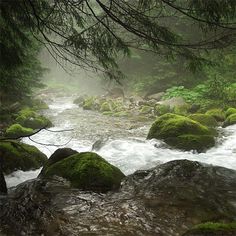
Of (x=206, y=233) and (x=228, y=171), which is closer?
(x=206, y=233)

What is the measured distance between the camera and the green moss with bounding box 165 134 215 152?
980 centimetres

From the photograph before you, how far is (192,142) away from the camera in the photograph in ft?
32.4

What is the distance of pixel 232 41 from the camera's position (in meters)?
5.34

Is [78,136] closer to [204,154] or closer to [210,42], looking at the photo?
[204,154]

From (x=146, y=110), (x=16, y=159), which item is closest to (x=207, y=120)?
(x=146, y=110)

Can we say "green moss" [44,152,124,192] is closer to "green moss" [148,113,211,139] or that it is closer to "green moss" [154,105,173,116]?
"green moss" [148,113,211,139]

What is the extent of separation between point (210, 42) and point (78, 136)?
28.0 ft

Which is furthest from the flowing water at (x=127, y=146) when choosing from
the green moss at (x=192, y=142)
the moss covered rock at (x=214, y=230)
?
the moss covered rock at (x=214, y=230)

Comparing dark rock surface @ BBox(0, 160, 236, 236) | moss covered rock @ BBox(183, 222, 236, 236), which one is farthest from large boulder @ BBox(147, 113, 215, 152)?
moss covered rock @ BBox(183, 222, 236, 236)

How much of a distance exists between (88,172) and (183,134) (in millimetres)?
4708

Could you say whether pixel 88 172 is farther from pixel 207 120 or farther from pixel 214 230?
pixel 207 120

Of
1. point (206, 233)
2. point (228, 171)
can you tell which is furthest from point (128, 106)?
point (206, 233)

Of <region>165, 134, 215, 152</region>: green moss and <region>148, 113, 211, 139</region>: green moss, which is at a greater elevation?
<region>148, 113, 211, 139</region>: green moss

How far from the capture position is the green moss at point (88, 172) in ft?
21.4
